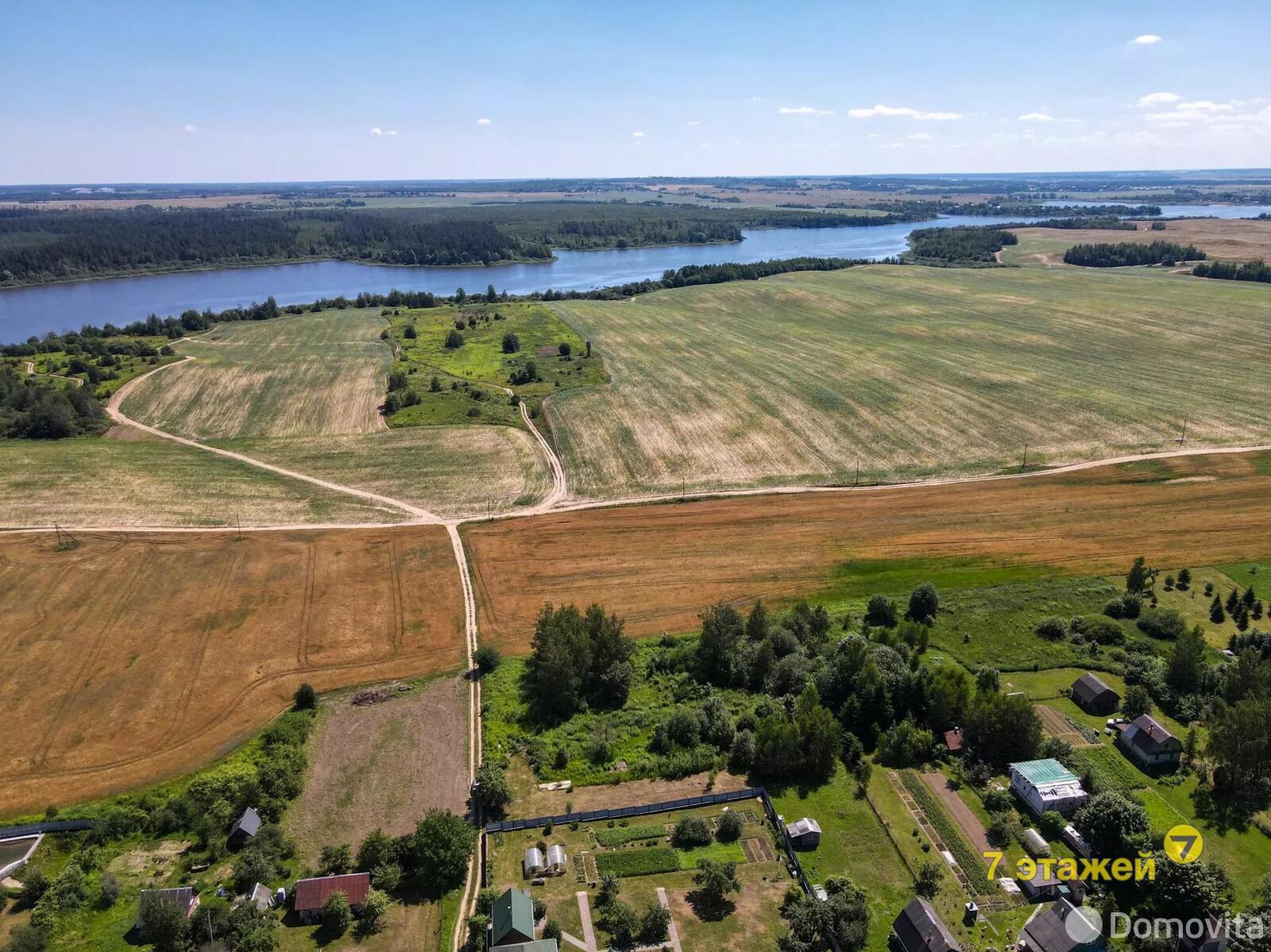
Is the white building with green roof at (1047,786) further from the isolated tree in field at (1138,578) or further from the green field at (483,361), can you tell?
the green field at (483,361)

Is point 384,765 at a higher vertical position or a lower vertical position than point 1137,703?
lower

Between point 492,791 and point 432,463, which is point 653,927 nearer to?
point 492,791

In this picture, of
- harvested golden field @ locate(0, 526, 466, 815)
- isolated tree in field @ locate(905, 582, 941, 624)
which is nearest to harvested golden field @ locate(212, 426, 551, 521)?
harvested golden field @ locate(0, 526, 466, 815)

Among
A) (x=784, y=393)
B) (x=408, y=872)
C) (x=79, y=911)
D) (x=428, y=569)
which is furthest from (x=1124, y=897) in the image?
(x=784, y=393)

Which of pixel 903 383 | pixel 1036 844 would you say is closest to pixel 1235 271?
pixel 903 383

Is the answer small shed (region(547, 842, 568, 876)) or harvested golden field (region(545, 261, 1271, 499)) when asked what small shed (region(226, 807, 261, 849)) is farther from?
harvested golden field (region(545, 261, 1271, 499))
